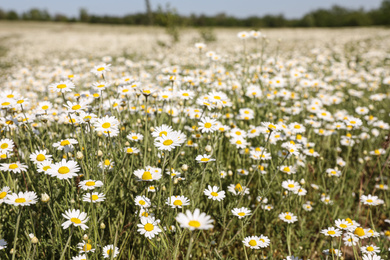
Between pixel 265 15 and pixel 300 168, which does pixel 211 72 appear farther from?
pixel 265 15

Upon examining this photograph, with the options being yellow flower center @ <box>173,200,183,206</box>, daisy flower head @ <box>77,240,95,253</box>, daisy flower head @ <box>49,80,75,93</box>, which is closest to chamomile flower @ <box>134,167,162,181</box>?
yellow flower center @ <box>173,200,183,206</box>

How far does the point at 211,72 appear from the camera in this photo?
4.79 metres

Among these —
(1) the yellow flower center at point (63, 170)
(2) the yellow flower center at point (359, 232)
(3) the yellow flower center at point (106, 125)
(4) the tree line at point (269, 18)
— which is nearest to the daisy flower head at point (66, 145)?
(3) the yellow flower center at point (106, 125)

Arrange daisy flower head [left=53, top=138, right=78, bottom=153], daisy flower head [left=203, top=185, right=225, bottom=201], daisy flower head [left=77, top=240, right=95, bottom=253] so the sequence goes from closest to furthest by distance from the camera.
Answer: daisy flower head [left=77, top=240, right=95, bottom=253] → daisy flower head [left=203, top=185, right=225, bottom=201] → daisy flower head [left=53, top=138, right=78, bottom=153]

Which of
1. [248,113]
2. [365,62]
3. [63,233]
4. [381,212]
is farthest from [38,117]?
[365,62]

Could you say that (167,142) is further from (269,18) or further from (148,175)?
(269,18)

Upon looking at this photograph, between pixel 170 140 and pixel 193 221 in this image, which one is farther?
pixel 170 140

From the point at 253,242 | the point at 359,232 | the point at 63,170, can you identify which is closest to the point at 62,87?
the point at 63,170

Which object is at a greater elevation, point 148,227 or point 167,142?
point 167,142

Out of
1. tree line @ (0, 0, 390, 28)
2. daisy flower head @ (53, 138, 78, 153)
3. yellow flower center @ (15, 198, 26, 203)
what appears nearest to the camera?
yellow flower center @ (15, 198, 26, 203)

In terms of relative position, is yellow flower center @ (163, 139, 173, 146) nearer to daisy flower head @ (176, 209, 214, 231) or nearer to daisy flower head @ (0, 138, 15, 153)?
daisy flower head @ (176, 209, 214, 231)

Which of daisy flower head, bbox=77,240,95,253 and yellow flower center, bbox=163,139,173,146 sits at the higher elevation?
yellow flower center, bbox=163,139,173,146

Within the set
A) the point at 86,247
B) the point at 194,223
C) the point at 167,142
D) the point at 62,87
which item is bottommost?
the point at 86,247

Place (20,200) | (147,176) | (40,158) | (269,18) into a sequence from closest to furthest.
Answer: (20,200), (147,176), (40,158), (269,18)
